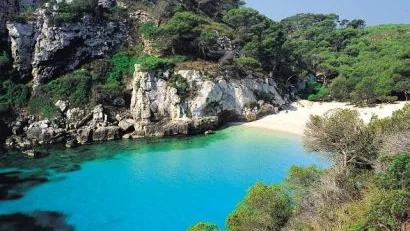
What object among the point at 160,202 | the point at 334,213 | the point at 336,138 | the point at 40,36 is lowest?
the point at 160,202

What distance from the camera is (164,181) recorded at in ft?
94.0

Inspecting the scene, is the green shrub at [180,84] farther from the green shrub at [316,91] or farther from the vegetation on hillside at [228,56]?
the green shrub at [316,91]

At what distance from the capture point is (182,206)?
78.0ft

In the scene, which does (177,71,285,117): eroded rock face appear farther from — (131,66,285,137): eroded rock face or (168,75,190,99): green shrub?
(168,75,190,99): green shrub

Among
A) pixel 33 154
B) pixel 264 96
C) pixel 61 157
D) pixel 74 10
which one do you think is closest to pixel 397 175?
pixel 61 157

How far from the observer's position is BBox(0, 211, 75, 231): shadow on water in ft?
69.3

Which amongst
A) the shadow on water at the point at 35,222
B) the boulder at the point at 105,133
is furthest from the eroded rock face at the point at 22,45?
the shadow on water at the point at 35,222

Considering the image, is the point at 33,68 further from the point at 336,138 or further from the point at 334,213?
the point at 334,213

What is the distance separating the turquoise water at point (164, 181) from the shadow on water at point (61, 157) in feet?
0.73

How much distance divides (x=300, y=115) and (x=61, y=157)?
29.4 meters

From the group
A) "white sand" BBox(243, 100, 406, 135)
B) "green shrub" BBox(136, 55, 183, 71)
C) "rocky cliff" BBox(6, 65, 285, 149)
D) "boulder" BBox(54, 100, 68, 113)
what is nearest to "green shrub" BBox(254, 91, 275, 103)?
"rocky cliff" BBox(6, 65, 285, 149)

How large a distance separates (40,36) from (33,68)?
4.35 metres

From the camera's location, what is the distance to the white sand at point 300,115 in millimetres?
43003

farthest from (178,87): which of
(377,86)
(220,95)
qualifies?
(377,86)
